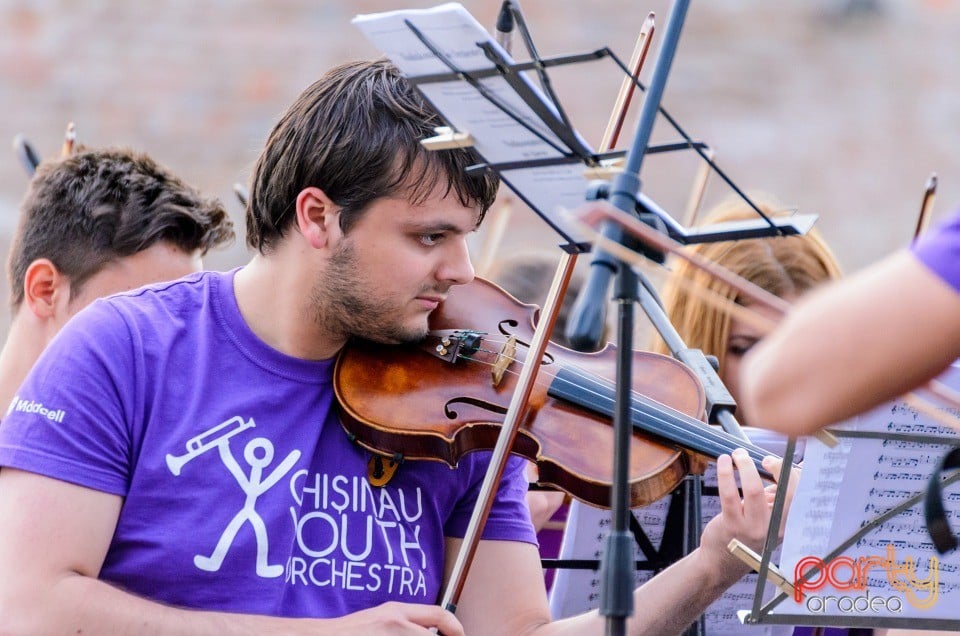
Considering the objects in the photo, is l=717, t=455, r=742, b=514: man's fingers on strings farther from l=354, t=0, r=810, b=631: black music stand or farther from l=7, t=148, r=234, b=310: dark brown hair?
l=7, t=148, r=234, b=310: dark brown hair

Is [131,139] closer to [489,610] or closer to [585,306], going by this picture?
[489,610]

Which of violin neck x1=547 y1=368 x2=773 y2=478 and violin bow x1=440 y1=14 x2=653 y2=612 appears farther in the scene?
violin neck x1=547 y1=368 x2=773 y2=478

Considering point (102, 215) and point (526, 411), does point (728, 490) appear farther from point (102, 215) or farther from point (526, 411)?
point (102, 215)

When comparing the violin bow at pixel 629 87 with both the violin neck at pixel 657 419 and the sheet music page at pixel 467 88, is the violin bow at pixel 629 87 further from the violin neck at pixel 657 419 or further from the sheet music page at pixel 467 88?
the violin neck at pixel 657 419

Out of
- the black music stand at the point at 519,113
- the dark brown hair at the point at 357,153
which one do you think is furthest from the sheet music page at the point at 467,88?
the dark brown hair at the point at 357,153

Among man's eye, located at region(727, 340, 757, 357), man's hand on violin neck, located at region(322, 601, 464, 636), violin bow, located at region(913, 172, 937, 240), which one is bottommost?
man's hand on violin neck, located at region(322, 601, 464, 636)

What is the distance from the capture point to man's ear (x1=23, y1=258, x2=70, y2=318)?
261 centimetres

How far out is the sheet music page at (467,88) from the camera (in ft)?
4.95

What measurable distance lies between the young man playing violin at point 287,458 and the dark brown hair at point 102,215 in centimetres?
45

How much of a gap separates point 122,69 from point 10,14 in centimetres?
67

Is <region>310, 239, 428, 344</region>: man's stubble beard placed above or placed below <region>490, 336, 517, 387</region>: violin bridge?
above

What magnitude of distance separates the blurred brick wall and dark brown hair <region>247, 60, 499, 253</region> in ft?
12.7

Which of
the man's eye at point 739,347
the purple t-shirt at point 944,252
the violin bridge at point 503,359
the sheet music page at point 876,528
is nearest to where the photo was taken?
the purple t-shirt at point 944,252

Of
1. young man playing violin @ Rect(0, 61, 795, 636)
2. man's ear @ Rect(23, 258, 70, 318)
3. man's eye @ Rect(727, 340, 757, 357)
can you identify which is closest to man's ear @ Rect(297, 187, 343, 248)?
young man playing violin @ Rect(0, 61, 795, 636)
